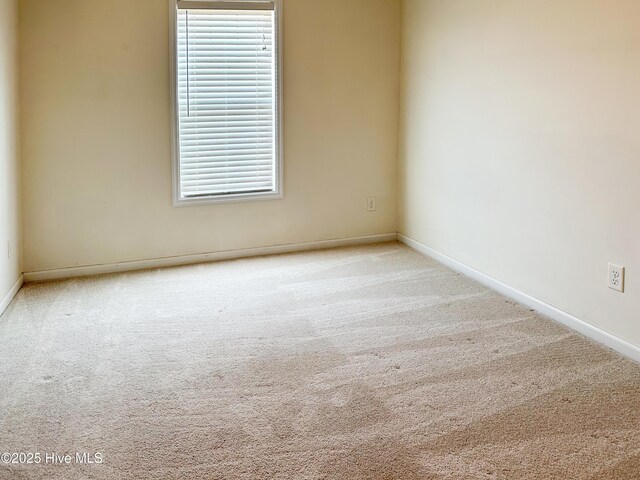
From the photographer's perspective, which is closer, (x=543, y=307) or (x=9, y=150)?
(x=543, y=307)

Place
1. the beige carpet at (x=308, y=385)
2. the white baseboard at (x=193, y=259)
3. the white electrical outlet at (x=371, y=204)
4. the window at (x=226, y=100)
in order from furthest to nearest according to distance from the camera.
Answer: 1. the white electrical outlet at (x=371, y=204)
2. the window at (x=226, y=100)
3. the white baseboard at (x=193, y=259)
4. the beige carpet at (x=308, y=385)

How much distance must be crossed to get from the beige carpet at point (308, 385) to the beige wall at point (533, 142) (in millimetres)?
308

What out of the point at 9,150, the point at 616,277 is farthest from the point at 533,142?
the point at 9,150

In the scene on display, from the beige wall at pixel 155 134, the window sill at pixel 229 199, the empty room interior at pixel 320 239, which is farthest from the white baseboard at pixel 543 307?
the window sill at pixel 229 199

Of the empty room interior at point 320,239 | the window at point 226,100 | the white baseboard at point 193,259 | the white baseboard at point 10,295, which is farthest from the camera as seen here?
the window at point 226,100

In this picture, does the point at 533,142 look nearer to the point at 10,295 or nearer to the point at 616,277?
the point at 616,277

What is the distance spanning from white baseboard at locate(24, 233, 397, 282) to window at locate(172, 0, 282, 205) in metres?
0.43

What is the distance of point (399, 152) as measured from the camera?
519 cm

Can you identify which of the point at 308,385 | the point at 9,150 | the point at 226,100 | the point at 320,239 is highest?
the point at 226,100

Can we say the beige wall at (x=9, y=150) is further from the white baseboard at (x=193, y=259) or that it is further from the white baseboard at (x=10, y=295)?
the white baseboard at (x=193, y=259)

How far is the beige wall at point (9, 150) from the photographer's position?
3.66 meters

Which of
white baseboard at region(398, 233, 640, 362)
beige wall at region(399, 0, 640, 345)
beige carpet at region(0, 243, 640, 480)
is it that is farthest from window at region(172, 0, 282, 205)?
white baseboard at region(398, 233, 640, 362)

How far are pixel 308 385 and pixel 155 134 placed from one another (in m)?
2.48

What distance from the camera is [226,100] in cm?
465
